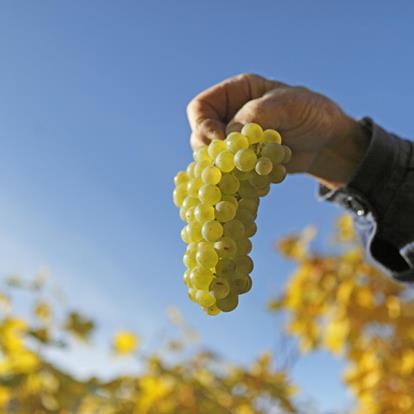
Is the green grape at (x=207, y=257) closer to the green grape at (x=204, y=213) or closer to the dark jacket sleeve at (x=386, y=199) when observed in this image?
the green grape at (x=204, y=213)

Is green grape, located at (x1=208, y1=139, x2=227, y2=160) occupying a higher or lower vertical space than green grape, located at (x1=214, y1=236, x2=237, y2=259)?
higher

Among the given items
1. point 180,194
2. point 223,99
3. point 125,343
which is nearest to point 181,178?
point 180,194

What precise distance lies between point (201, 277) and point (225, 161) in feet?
0.51

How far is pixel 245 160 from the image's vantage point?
0.70 metres

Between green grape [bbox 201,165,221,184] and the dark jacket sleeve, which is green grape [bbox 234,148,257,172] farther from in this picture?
the dark jacket sleeve

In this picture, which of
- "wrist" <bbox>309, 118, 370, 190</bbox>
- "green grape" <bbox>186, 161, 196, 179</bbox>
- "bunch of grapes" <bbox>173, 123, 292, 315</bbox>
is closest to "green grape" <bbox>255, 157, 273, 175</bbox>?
"bunch of grapes" <bbox>173, 123, 292, 315</bbox>

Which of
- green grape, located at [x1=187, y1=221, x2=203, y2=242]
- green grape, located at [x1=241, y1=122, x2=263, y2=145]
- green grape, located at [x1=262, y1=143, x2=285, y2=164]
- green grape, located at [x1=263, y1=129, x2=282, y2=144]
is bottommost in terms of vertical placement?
green grape, located at [x1=187, y1=221, x2=203, y2=242]

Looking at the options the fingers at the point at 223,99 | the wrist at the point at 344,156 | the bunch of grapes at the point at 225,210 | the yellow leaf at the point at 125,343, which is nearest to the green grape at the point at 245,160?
the bunch of grapes at the point at 225,210

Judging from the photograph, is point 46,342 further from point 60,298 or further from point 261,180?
point 261,180

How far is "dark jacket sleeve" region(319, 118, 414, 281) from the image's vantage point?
4.00 ft

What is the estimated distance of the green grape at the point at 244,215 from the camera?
697 millimetres

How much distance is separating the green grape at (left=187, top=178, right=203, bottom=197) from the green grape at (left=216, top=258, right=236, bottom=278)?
12 centimetres

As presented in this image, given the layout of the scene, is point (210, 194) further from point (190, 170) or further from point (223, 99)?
point (223, 99)

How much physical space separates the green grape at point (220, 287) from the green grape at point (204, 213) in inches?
3.0
